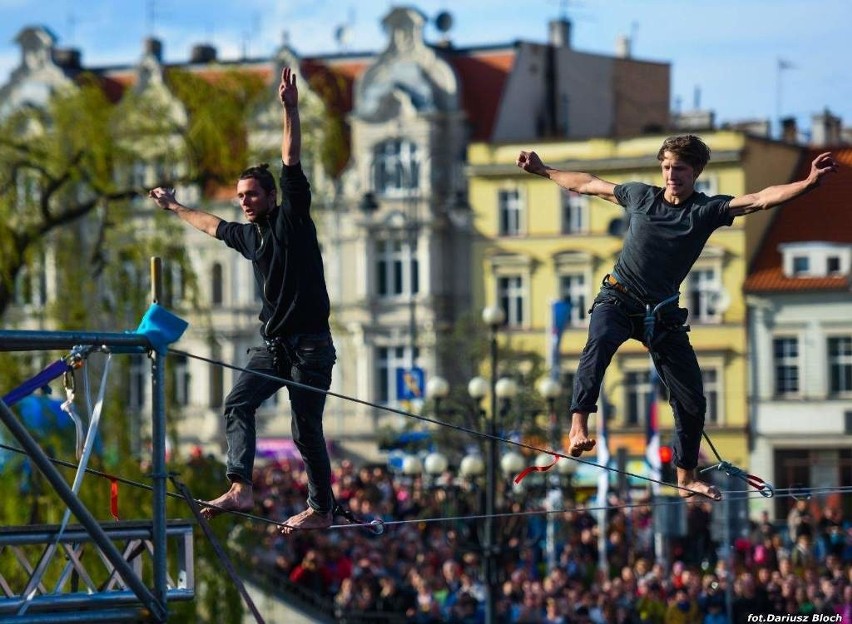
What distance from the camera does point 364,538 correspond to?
30453mm

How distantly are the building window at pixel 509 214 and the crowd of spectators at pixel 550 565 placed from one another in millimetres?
20607

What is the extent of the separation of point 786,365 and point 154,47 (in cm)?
2139

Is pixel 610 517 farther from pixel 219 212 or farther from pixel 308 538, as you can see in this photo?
pixel 219 212

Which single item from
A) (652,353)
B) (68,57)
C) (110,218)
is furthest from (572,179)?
(68,57)

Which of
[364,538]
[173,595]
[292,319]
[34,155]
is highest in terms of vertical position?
[34,155]

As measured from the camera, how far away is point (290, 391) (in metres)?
12.2

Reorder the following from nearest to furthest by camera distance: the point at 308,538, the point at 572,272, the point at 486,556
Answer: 1. the point at 486,556
2. the point at 308,538
3. the point at 572,272

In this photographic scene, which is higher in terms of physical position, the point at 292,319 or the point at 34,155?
the point at 34,155

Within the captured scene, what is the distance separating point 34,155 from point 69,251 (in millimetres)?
1357

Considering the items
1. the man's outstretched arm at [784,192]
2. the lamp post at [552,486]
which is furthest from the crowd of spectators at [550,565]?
the man's outstretched arm at [784,192]

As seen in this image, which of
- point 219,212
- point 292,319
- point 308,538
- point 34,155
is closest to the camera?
point 292,319

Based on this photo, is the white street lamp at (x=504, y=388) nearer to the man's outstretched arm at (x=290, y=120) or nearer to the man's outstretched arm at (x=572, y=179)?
the man's outstretched arm at (x=572, y=179)

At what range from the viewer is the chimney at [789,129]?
53787 mm

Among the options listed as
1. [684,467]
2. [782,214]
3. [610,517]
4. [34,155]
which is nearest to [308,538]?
[610,517]
